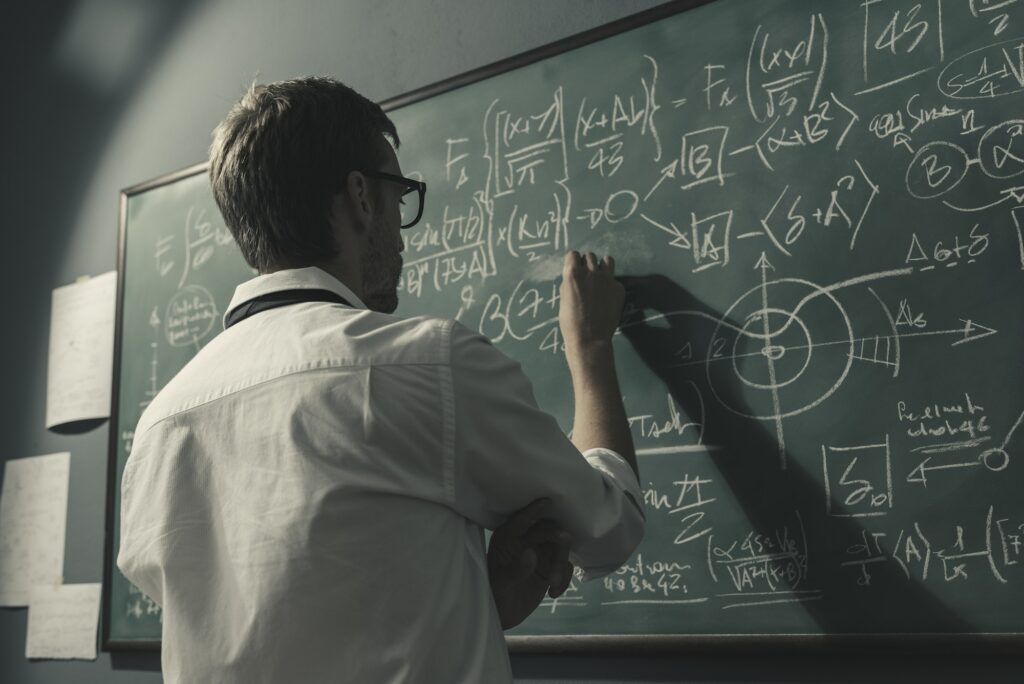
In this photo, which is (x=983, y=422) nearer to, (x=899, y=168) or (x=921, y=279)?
(x=921, y=279)

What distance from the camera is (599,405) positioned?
1542 millimetres

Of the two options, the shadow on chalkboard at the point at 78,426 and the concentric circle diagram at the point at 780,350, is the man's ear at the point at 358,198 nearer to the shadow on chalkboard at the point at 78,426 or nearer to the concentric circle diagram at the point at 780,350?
the concentric circle diagram at the point at 780,350

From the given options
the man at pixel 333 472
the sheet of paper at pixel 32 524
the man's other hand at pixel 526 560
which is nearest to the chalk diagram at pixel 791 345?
the man at pixel 333 472

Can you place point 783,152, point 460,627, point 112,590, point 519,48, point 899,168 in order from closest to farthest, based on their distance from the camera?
1. point 460,627
2. point 899,168
3. point 783,152
4. point 519,48
5. point 112,590

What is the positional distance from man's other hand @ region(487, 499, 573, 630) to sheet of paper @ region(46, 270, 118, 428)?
1.63m

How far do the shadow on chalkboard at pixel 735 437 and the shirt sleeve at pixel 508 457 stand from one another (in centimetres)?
46

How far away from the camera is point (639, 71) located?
183cm

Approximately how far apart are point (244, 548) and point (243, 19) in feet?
5.88

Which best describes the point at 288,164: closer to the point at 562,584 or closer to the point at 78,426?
the point at 562,584

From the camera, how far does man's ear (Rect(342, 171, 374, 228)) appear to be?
1330 mm

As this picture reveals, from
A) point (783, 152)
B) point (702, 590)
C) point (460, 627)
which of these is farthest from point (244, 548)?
point (783, 152)

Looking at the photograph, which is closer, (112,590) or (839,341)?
(839,341)

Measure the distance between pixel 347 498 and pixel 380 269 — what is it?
38cm

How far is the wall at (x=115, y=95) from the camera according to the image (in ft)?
7.06
